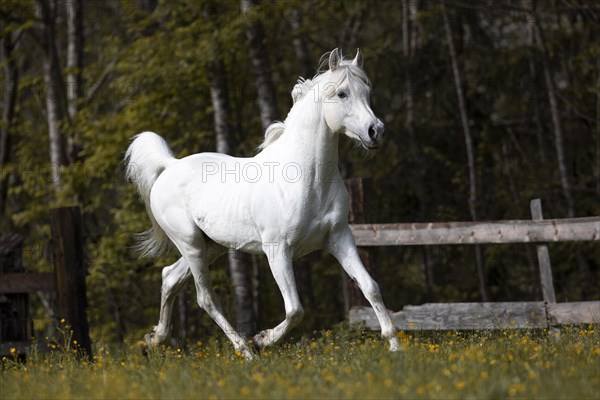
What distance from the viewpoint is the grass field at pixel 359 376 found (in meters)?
4.47

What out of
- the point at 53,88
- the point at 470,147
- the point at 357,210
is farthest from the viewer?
the point at 53,88

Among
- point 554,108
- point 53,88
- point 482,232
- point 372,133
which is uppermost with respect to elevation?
point 53,88

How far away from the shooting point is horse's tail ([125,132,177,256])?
8.09m

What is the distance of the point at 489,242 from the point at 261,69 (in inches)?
182

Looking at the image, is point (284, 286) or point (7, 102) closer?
point (284, 286)

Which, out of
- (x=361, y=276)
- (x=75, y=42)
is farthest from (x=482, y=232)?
(x=75, y=42)

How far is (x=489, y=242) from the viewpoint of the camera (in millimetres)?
8578

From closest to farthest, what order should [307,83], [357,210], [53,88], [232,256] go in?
[307,83], [357,210], [232,256], [53,88]

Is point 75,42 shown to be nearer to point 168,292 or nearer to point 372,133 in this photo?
point 168,292

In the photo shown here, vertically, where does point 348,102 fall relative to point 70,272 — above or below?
above

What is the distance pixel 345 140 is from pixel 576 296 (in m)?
4.53

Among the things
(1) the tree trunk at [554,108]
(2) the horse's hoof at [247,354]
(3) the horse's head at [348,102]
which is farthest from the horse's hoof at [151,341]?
(1) the tree trunk at [554,108]

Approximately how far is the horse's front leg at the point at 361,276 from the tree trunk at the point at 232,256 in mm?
4294

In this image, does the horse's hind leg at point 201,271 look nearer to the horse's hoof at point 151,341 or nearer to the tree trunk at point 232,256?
the horse's hoof at point 151,341
